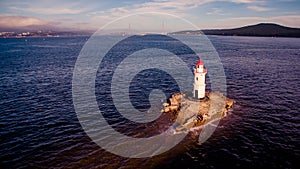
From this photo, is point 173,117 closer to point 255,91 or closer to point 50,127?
point 50,127

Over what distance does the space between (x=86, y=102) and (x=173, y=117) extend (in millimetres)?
14524

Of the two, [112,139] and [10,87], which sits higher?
[10,87]

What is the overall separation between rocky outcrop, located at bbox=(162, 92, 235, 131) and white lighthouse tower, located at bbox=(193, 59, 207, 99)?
0.92 m

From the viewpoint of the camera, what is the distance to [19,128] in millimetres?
26969

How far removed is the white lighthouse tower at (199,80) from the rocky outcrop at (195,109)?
921mm

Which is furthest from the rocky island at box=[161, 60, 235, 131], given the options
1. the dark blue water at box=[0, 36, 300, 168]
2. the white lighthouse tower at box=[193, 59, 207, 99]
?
the dark blue water at box=[0, 36, 300, 168]

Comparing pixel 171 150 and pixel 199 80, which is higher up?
pixel 199 80

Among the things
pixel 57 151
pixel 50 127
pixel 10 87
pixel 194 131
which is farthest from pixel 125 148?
pixel 10 87

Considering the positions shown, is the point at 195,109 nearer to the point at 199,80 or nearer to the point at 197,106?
the point at 197,106

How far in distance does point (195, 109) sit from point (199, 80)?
175 inches

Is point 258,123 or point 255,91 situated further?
point 255,91

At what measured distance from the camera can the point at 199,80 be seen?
32.0 meters

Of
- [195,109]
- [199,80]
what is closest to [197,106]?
[195,109]

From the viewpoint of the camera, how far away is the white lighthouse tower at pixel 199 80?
31.2 metres
